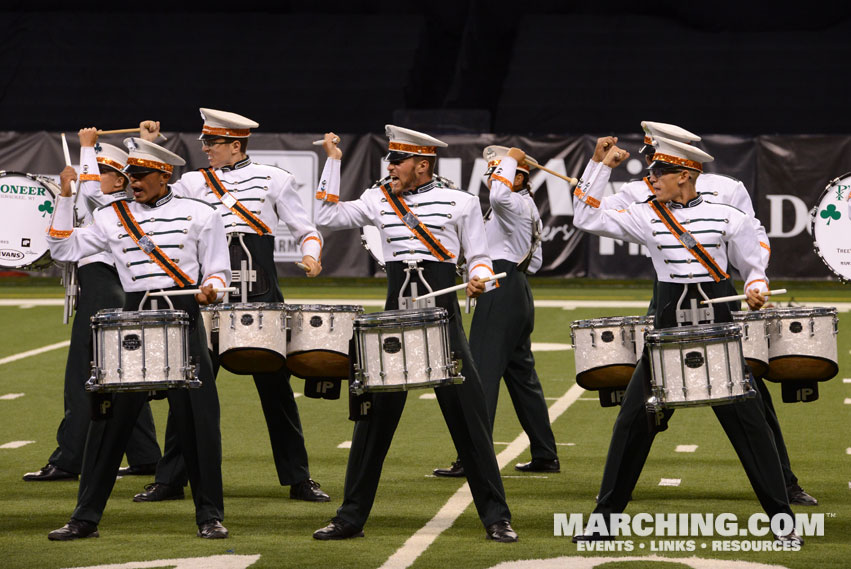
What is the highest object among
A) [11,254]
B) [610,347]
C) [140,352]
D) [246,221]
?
[246,221]

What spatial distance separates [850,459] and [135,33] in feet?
62.8

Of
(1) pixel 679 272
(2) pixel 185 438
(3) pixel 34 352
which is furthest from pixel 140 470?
(3) pixel 34 352

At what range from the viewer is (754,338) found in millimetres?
7410

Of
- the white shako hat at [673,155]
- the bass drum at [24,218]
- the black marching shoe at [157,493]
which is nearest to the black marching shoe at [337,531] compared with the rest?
the black marching shoe at [157,493]

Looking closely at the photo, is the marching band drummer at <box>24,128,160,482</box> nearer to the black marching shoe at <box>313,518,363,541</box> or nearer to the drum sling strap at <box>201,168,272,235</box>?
the drum sling strap at <box>201,168,272,235</box>

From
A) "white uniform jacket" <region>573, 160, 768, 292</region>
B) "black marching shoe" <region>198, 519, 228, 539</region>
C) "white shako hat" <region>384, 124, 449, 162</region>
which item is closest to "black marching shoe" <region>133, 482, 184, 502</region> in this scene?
"black marching shoe" <region>198, 519, 228, 539</region>

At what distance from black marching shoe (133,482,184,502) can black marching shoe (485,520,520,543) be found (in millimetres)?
1912

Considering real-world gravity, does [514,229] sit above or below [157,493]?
above

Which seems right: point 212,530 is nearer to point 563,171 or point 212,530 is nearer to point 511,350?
point 511,350

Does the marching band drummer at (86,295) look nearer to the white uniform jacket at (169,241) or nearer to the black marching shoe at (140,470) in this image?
the black marching shoe at (140,470)

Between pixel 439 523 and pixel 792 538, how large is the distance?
1620 mm

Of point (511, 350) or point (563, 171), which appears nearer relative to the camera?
point (511, 350)

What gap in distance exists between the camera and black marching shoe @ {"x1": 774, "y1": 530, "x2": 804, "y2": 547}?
6.63 m

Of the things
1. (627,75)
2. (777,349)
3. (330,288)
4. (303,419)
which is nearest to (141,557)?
(777,349)
